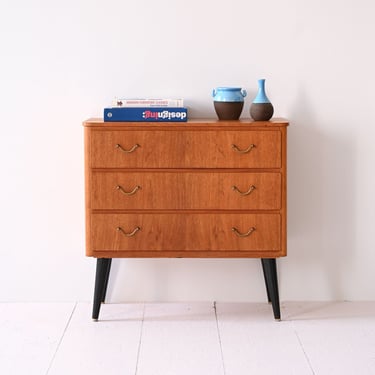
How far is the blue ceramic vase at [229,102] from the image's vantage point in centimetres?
332

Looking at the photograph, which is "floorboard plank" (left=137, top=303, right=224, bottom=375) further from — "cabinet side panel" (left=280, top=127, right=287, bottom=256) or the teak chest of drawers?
"cabinet side panel" (left=280, top=127, right=287, bottom=256)

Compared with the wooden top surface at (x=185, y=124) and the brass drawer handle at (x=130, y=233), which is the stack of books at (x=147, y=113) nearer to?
the wooden top surface at (x=185, y=124)

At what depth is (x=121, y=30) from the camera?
3.46 meters

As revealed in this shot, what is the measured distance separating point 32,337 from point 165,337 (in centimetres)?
49

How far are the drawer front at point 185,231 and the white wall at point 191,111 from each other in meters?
0.32

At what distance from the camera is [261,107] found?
3285 millimetres

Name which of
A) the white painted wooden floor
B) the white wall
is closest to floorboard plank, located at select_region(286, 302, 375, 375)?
the white painted wooden floor

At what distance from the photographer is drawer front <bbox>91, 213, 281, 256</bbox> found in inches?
129

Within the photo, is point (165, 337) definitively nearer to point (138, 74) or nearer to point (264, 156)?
point (264, 156)

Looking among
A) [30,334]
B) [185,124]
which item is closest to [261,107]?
[185,124]

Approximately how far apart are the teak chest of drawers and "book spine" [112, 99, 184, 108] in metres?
0.11

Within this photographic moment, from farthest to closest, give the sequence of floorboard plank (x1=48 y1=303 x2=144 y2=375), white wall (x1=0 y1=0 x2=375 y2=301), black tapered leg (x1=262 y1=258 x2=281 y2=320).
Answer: white wall (x1=0 y1=0 x2=375 y2=301), black tapered leg (x1=262 y1=258 x2=281 y2=320), floorboard plank (x1=48 y1=303 x2=144 y2=375)

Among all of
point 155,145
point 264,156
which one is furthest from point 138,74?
point 264,156

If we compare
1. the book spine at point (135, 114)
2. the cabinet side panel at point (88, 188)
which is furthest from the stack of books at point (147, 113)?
the cabinet side panel at point (88, 188)
